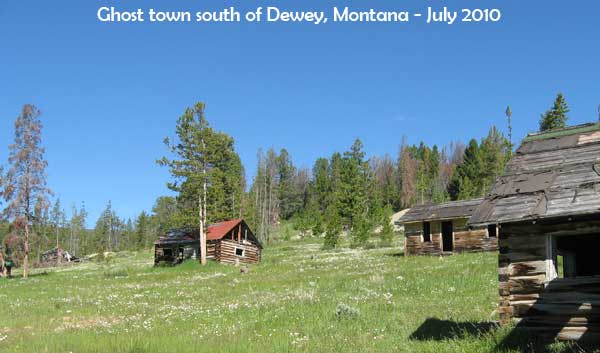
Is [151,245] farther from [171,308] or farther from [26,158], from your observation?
[171,308]

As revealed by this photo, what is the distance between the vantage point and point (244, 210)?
86.3 m

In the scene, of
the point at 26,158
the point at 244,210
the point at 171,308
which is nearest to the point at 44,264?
the point at 244,210

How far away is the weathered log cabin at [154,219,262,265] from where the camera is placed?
52.4m

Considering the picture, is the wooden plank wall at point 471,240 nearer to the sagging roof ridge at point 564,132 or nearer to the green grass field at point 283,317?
the green grass field at point 283,317

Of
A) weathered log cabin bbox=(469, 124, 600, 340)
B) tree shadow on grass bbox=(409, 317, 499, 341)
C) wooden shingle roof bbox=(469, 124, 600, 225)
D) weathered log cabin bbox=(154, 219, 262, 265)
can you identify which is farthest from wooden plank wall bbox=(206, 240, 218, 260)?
weathered log cabin bbox=(469, 124, 600, 340)

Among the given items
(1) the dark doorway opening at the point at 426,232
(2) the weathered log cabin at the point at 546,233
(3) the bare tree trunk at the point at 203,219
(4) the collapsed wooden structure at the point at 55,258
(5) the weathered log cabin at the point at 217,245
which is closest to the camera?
(2) the weathered log cabin at the point at 546,233

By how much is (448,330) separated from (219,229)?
1636 inches

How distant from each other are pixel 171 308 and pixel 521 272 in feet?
44.5

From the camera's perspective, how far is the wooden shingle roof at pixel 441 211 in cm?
4205

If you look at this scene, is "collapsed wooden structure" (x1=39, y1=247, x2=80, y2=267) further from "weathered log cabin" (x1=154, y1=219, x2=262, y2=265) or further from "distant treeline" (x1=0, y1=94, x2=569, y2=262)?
"weathered log cabin" (x1=154, y1=219, x2=262, y2=265)

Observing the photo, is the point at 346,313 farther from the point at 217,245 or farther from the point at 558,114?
the point at 558,114

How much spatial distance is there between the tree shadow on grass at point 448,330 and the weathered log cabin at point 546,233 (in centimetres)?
88

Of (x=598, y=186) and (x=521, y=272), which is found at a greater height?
(x=598, y=186)

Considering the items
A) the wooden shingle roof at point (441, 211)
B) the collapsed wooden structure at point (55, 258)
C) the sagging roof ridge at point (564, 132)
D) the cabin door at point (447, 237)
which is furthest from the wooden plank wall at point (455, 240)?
the collapsed wooden structure at point (55, 258)
